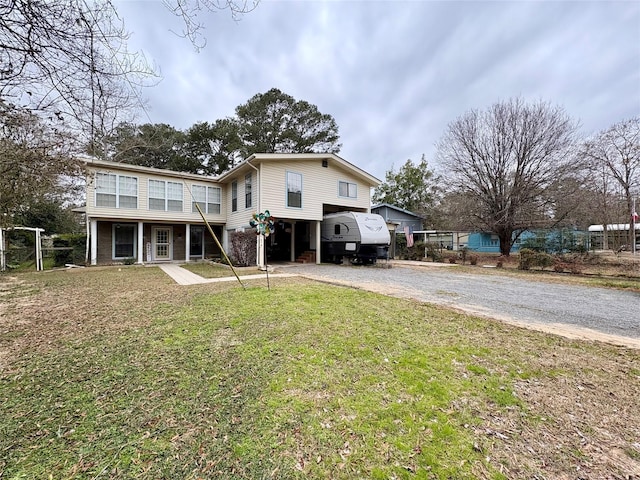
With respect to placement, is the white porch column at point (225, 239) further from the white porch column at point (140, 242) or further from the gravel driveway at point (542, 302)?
the gravel driveway at point (542, 302)

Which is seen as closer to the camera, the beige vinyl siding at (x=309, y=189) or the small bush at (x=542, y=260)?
the small bush at (x=542, y=260)

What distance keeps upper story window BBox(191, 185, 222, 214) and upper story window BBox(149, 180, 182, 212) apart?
0.78m

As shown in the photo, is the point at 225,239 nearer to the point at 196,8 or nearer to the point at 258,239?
the point at 258,239

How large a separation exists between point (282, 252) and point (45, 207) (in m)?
14.0

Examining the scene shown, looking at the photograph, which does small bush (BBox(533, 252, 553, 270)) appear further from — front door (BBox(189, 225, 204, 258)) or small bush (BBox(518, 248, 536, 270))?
front door (BBox(189, 225, 204, 258))

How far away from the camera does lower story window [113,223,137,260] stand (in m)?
14.7

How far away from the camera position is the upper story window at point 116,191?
13047 millimetres

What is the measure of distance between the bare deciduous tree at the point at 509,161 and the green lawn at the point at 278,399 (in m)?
13.8

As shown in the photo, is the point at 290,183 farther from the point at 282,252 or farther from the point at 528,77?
the point at 528,77

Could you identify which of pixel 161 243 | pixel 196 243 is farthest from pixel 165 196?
pixel 196 243

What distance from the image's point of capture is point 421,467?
5.69 feet

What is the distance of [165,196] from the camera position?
14.7m

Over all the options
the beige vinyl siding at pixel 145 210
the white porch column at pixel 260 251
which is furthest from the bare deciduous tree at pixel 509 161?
the beige vinyl siding at pixel 145 210

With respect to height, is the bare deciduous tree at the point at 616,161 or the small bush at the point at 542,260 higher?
the bare deciduous tree at the point at 616,161
